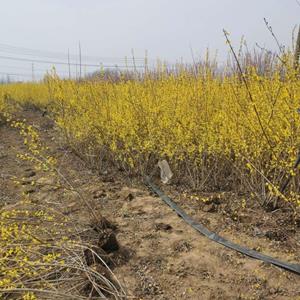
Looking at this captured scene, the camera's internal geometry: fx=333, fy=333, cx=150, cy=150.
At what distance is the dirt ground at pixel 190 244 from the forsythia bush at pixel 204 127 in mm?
275

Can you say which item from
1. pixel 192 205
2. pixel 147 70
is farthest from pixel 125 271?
pixel 147 70

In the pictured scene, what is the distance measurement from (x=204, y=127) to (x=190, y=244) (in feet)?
4.24

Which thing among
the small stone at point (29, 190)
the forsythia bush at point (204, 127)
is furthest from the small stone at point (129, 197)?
the small stone at point (29, 190)

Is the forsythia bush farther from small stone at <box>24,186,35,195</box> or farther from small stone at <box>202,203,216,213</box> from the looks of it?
small stone at <box>24,186,35,195</box>

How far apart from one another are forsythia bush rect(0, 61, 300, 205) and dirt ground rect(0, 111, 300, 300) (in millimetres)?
275

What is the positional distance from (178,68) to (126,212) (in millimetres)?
2489

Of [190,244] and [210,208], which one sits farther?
[210,208]

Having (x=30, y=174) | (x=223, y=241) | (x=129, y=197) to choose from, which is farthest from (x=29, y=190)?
(x=223, y=241)

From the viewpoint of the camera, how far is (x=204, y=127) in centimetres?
336

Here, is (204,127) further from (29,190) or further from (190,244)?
(29,190)

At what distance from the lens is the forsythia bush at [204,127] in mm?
2766

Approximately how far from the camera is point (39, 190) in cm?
389

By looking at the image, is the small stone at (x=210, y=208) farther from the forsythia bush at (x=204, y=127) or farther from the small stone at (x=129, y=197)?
Answer: the small stone at (x=129, y=197)

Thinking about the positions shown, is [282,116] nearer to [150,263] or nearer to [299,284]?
[299,284]
